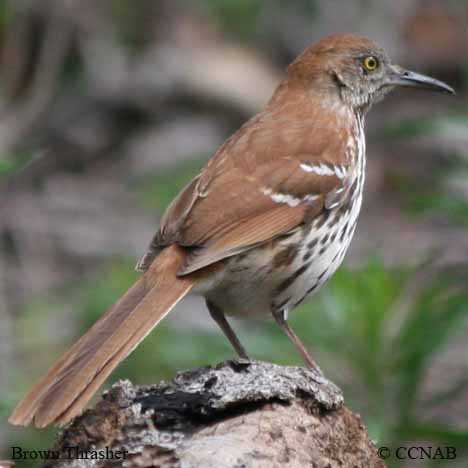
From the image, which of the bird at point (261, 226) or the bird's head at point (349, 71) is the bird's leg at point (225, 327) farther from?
the bird's head at point (349, 71)

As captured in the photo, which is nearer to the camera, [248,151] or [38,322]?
[248,151]

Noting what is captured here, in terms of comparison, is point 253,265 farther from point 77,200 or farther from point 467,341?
point 77,200

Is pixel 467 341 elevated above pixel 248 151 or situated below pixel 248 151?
above

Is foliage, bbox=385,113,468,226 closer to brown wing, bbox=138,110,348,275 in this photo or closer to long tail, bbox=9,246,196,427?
brown wing, bbox=138,110,348,275

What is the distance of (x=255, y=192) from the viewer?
16.1 feet

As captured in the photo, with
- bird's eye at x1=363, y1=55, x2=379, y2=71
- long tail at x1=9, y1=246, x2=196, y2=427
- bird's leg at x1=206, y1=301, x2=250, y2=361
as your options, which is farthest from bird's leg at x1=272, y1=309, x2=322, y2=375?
bird's eye at x1=363, y1=55, x2=379, y2=71

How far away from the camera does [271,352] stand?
5605 mm

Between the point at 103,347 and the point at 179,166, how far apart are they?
531 centimetres

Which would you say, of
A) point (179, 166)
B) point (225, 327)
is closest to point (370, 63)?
point (225, 327)

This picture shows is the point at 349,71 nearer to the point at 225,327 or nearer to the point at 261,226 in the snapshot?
the point at 261,226

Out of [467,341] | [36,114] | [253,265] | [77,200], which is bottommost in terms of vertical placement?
[253,265]

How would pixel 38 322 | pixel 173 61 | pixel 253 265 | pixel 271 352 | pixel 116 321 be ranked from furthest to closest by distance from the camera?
pixel 173 61
pixel 38 322
pixel 271 352
pixel 253 265
pixel 116 321

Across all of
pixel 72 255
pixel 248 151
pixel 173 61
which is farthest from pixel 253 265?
pixel 173 61

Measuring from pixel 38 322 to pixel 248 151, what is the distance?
107 inches
